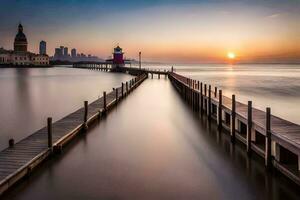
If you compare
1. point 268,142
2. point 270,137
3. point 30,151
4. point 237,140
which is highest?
point 270,137

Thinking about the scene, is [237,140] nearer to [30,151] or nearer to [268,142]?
[268,142]

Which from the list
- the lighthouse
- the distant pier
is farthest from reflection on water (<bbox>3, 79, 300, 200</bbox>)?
the lighthouse

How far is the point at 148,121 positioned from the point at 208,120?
169 inches

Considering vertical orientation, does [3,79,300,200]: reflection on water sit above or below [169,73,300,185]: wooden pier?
below

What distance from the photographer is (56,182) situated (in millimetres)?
12250

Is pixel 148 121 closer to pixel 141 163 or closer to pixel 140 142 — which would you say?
pixel 140 142

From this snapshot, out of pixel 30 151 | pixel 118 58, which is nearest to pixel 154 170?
pixel 30 151

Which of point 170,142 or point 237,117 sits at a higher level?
point 237,117

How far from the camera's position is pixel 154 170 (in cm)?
1366

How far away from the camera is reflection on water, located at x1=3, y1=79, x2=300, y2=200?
11172mm

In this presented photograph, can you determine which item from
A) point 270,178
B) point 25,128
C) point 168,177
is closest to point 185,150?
point 168,177

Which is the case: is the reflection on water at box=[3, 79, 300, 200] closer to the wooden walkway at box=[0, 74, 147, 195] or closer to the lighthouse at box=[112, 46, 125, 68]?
the wooden walkway at box=[0, 74, 147, 195]

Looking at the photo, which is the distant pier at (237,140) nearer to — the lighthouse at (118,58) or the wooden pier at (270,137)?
the wooden pier at (270,137)

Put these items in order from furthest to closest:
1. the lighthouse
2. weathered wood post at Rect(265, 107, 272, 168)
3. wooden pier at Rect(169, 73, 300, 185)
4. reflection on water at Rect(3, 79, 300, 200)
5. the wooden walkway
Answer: the lighthouse → weathered wood post at Rect(265, 107, 272, 168) → wooden pier at Rect(169, 73, 300, 185) → reflection on water at Rect(3, 79, 300, 200) → the wooden walkway
